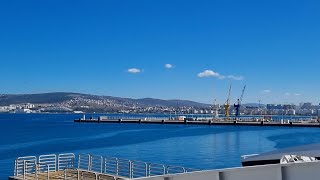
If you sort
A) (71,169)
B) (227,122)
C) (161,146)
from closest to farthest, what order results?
(71,169) < (161,146) < (227,122)

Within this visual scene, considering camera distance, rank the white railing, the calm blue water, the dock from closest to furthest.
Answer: the white railing < the calm blue water < the dock

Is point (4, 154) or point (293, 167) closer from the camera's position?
point (293, 167)

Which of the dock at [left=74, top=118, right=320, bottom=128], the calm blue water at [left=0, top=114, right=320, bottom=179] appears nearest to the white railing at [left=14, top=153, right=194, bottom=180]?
the calm blue water at [left=0, top=114, right=320, bottom=179]

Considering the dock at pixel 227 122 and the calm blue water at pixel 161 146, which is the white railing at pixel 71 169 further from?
the dock at pixel 227 122

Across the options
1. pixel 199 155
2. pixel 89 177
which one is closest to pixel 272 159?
pixel 89 177

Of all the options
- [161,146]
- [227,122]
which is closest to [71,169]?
[161,146]

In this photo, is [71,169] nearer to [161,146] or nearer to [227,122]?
[161,146]

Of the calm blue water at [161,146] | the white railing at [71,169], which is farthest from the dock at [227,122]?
the white railing at [71,169]

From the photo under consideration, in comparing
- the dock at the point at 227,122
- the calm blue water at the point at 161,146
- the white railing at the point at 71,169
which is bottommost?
the calm blue water at the point at 161,146

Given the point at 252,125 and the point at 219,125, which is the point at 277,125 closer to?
the point at 252,125

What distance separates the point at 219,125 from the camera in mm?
139625

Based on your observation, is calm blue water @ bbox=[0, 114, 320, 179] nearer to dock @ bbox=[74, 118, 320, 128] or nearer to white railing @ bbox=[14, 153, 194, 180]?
white railing @ bbox=[14, 153, 194, 180]

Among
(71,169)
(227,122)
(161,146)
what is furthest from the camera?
(227,122)

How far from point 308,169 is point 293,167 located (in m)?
0.16
